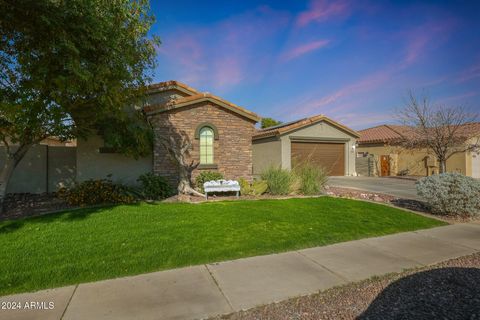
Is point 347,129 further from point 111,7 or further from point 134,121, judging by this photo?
point 111,7

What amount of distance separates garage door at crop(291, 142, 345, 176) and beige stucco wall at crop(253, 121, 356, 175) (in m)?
0.39

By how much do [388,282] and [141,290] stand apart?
3333mm

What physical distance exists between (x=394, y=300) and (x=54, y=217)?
292 inches

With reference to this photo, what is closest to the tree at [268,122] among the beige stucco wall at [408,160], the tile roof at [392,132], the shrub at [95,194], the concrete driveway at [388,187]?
the tile roof at [392,132]

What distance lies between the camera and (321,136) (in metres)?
18.9

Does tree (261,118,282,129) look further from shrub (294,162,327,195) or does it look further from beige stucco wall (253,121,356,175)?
shrub (294,162,327,195)

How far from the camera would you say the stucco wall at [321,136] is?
1753cm

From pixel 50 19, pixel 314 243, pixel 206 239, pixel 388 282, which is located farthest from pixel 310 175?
pixel 50 19

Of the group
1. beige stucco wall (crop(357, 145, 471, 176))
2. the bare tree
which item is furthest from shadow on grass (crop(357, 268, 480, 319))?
beige stucco wall (crop(357, 145, 471, 176))

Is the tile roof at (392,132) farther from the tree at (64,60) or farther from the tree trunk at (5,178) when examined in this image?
the tree trunk at (5,178)

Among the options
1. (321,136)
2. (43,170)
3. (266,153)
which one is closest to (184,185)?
(43,170)

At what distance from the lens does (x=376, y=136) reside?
25.4 meters

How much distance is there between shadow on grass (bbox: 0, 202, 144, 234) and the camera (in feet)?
19.7

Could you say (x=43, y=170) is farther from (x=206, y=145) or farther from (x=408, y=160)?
(x=408, y=160)
